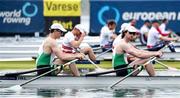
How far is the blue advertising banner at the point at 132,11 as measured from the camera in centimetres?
3909

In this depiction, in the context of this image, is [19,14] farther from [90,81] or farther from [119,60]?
[90,81]

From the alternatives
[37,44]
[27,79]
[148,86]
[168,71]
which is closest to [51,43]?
[27,79]

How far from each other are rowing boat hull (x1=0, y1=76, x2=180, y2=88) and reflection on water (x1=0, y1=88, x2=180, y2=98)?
127 millimetres

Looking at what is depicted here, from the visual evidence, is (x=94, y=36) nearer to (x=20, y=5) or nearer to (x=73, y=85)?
(x=20, y=5)

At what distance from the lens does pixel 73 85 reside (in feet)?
59.7

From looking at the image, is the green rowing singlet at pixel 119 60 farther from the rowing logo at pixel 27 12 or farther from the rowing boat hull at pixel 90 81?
the rowing logo at pixel 27 12

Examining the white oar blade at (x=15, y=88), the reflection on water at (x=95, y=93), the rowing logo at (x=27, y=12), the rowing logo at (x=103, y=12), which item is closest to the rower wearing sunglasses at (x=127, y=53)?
the reflection on water at (x=95, y=93)

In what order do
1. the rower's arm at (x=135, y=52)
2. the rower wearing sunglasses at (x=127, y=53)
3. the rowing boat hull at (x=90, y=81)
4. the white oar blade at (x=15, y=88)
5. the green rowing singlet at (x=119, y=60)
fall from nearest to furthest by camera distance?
the white oar blade at (x=15, y=88)
the rowing boat hull at (x=90, y=81)
the rower wearing sunglasses at (x=127, y=53)
the rower's arm at (x=135, y=52)
the green rowing singlet at (x=119, y=60)

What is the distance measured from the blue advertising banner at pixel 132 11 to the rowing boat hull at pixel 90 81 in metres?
20.8

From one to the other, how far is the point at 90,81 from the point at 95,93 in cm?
82

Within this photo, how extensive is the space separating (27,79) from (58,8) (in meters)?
20.9

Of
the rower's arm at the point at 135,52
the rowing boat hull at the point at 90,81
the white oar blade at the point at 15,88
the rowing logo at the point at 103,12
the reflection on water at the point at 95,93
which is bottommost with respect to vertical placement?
the reflection on water at the point at 95,93

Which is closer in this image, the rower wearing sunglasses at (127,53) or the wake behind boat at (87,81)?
the wake behind boat at (87,81)

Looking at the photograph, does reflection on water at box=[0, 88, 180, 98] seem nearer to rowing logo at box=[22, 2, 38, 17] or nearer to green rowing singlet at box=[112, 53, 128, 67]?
green rowing singlet at box=[112, 53, 128, 67]
